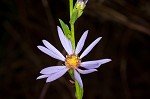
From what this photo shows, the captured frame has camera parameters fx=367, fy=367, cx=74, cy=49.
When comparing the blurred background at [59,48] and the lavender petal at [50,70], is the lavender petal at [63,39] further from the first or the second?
the blurred background at [59,48]

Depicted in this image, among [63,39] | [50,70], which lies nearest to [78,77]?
[50,70]

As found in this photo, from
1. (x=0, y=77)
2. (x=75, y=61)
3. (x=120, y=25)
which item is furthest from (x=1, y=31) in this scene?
(x=75, y=61)

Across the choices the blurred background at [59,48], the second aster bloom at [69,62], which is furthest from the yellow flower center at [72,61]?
the blurred background at [59,48]

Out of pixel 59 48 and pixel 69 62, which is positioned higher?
pixel 59 48

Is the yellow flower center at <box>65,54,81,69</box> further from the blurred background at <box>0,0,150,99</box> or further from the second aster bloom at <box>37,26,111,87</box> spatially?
the blurred background at <box>0,0,150,99</box>

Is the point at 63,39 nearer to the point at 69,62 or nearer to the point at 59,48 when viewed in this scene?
the point at 69,62

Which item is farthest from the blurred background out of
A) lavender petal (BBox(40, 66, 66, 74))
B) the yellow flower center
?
lavender petal (BBox(40, 66, 66, 74))

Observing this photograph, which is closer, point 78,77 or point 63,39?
point 78,77
